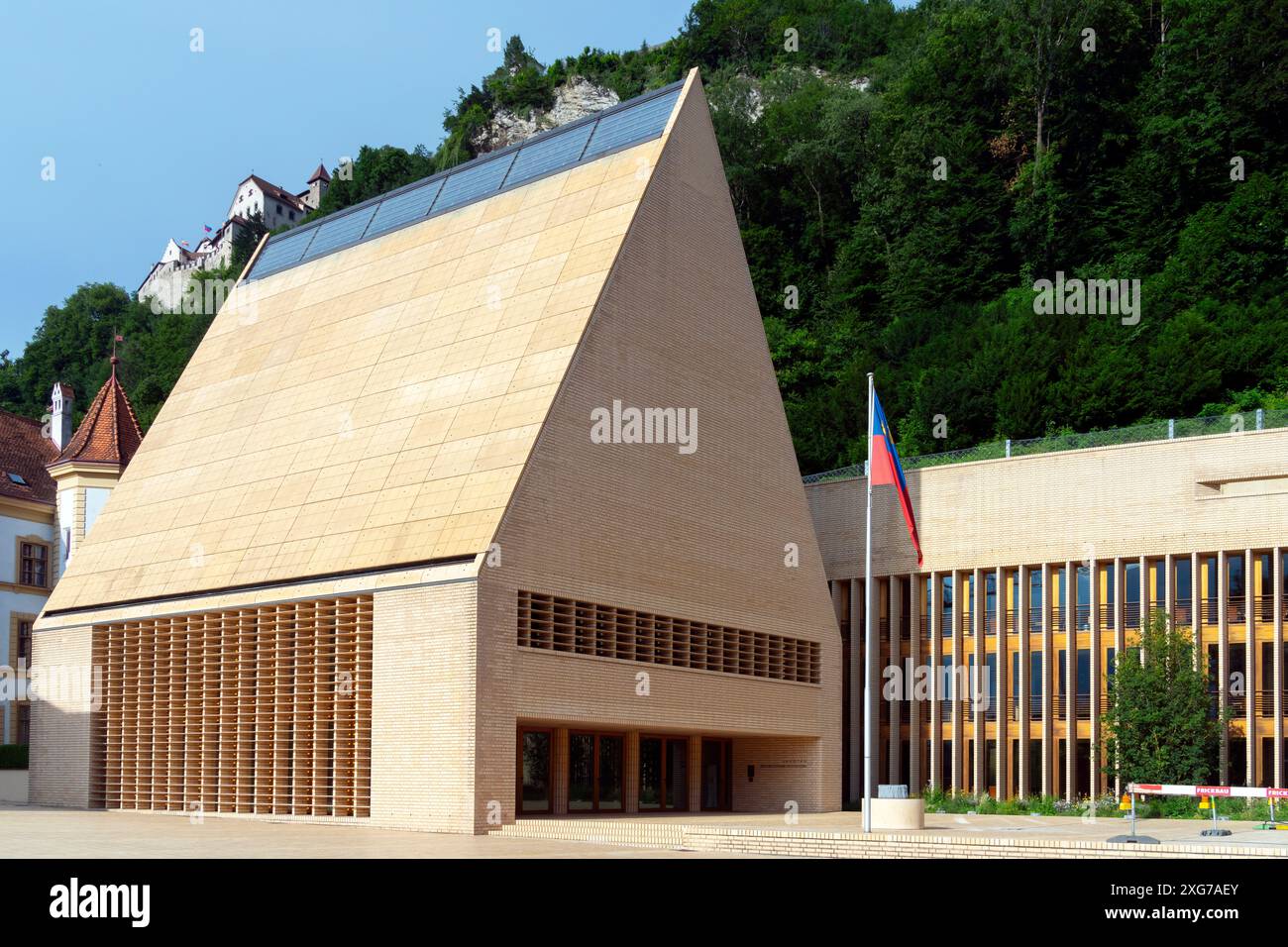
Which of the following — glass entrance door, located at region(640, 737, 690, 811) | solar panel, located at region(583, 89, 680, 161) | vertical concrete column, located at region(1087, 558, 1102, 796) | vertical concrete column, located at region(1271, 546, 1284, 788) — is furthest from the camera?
vertical concrete column, located at region(1087, 558, 1102, 796)

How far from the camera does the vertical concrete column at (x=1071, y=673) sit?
123ft

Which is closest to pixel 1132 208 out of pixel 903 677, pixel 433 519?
pixel 903 677

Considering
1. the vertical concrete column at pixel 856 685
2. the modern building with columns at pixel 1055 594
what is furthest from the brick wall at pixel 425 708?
the vertical concrete column at pixel 856 685

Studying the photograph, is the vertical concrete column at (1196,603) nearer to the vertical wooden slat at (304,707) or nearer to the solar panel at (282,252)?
the vertical wooden slat at (304,707)

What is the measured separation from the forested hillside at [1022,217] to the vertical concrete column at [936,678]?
13959 mm

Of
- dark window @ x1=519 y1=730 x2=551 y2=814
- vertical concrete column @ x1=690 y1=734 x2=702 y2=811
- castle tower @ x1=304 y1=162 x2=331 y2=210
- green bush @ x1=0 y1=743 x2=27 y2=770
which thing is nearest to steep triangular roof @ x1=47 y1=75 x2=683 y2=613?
dark window @ x1=519 y1=730 x2=551 y2=814

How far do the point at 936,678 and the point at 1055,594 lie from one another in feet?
13.1

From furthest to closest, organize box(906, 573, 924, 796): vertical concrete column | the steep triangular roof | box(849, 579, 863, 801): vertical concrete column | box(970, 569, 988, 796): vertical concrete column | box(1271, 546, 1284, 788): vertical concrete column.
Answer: box(849, 579, 863, 801): vertical concrete column < box(906, 573, 924, 796): vertical concrete column < box(970, 569, 988, 796): vertical concrete column < box(1271, 546, 1284, 788): vertical concrete column < the steep triangular roof

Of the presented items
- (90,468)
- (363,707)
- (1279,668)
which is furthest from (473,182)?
(1279,668)

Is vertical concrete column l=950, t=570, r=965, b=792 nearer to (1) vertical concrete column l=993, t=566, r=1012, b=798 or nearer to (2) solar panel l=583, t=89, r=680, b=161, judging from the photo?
(1) vertical concrete column l=993, t=566, r=1012, b=798

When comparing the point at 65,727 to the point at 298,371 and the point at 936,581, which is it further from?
the point at 936,581

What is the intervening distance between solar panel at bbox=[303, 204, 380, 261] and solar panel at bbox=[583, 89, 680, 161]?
813cm

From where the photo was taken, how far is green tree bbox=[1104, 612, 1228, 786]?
34.0 metres

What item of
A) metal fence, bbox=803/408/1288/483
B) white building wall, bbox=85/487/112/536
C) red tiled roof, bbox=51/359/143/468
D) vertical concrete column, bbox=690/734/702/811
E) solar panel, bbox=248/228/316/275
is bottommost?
vertical concrete column, bbox=690/734/702/811
